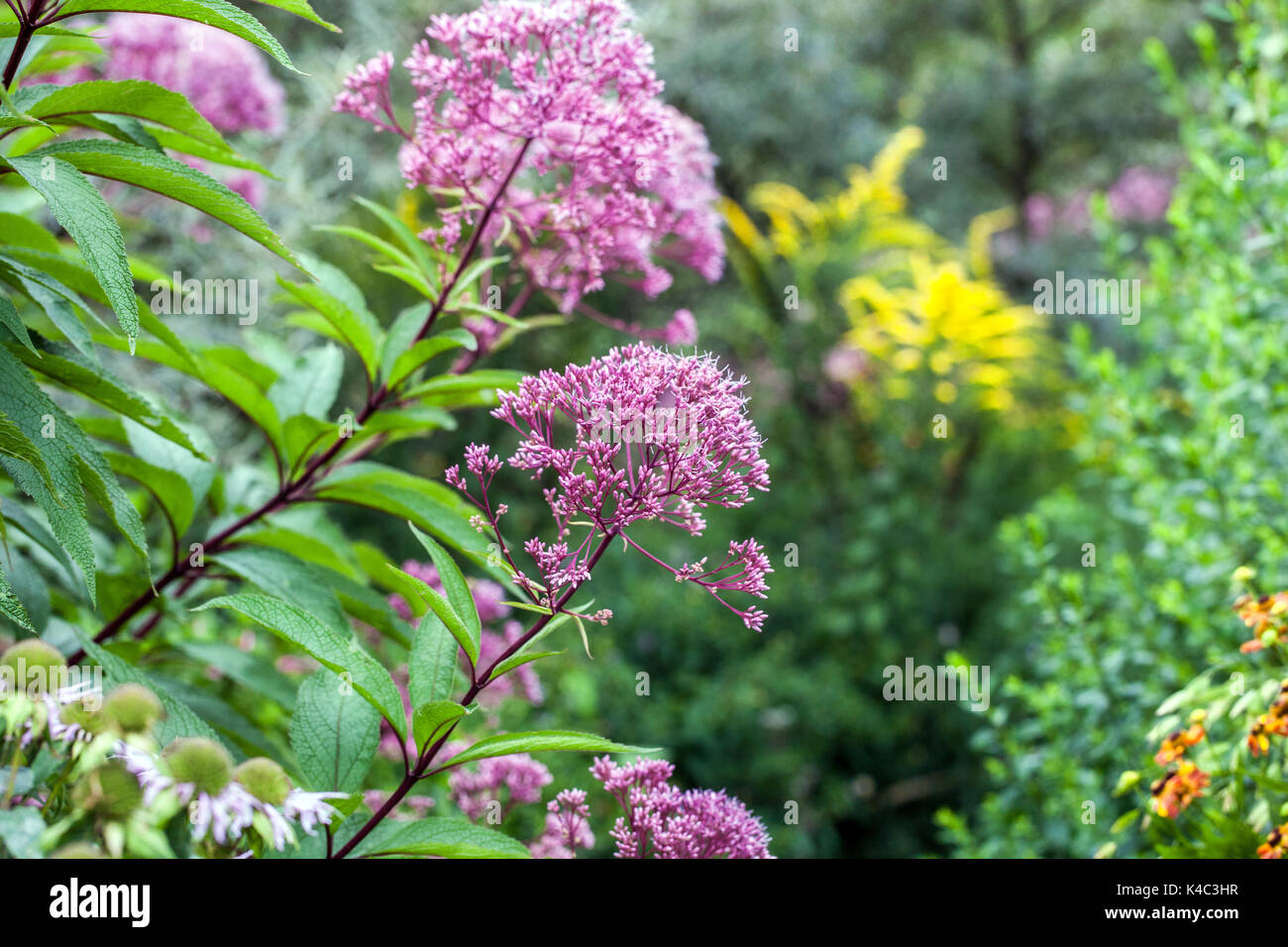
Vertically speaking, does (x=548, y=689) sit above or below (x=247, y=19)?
below

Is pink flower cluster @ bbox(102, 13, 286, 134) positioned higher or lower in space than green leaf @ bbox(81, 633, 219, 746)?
higher

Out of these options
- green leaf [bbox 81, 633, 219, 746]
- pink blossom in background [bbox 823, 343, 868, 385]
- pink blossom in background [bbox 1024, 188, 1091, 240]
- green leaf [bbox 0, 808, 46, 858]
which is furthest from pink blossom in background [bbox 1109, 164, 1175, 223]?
green leaf [bbox 0, 808, 46, 858]

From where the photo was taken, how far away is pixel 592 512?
0.87m

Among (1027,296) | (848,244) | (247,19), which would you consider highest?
(1027,296)

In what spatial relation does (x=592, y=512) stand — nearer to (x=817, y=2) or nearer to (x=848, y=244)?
(x=848, y=244)

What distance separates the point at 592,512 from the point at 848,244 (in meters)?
4.66

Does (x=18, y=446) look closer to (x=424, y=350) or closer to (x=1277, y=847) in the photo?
(x=424, y=350)

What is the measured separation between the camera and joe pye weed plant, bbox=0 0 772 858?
0.81 m

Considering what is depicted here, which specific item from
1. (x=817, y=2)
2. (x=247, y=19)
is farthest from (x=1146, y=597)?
(x=817, y=2)

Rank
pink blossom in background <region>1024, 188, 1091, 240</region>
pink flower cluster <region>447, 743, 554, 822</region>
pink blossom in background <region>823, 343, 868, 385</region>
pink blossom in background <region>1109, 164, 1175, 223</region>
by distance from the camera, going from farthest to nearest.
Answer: pink blossom in background <region>1024, 188, 1091, 240</region>, pink blossom in background <region>1109, 164, 1175, 223</region>, pink blossom in background <region>823, 343, 868, 385</region>, pink flower cluster <region>447, 743, 554, 822</region>

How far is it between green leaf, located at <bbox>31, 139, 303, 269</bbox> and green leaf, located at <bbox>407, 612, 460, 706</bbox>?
367 mm

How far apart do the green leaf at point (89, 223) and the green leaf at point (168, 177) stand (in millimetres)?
37

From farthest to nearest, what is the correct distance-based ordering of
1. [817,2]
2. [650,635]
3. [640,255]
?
[817,2], [650,635], [640,255]

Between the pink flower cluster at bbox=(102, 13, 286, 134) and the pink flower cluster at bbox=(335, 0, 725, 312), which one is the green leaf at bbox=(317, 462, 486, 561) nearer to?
the pink flower cluster at bbox=(335, 0, 725, 312)
